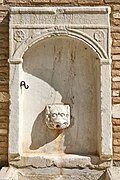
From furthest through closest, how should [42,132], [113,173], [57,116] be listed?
1. [42,132]
2. [57,116]
3. [113,173]

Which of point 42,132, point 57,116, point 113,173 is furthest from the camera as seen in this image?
point 42,132

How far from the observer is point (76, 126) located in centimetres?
351

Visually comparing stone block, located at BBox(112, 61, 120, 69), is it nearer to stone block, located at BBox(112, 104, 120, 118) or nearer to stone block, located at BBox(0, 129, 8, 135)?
stone block, located at BBox(112, 104, 120, 118)

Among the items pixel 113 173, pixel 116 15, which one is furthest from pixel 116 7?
pixel 113 173

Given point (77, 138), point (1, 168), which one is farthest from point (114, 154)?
point (1, 168)

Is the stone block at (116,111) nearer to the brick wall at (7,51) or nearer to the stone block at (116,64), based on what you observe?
the brick wall at (7,51)

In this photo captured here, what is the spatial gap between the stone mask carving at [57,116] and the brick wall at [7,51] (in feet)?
1.45

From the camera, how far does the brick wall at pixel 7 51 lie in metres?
3.41

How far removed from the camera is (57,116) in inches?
133

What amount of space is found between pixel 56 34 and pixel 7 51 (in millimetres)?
553

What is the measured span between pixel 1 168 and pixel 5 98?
73cm

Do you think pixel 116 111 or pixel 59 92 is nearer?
pixel 116 111

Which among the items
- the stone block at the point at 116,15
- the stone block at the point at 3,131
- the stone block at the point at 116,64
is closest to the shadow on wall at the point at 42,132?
the stone block at the point at 3,131

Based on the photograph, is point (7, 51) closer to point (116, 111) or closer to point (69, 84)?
Result: point (69, 84)
